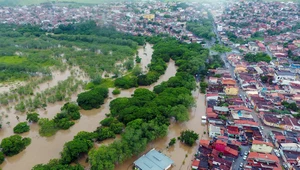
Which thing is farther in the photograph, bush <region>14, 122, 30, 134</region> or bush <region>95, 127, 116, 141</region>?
bush <region>14, 122, 30, 134</region>

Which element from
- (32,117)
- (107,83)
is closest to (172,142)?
(32,117)

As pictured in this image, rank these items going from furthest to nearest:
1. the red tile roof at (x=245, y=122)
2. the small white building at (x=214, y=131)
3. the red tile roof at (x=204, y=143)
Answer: the red tile roof at (x=245, y=122), the small white building at (x=214, y=131), the red tile roof at (x=204, y=143)

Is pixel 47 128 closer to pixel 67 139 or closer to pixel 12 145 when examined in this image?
Answer: pixel 67 139

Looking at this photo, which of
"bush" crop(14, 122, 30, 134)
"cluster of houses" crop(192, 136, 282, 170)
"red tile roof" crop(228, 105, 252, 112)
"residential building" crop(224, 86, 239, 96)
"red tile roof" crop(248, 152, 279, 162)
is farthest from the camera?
"residential building" crop(224, 86, 239, 96)

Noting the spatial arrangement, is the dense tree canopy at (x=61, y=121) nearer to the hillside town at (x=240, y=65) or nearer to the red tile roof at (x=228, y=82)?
the hillside town at (x=240, y=65)

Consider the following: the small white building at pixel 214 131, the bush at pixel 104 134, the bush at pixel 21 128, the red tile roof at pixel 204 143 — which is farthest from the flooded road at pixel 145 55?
the bush at pixel 21 128

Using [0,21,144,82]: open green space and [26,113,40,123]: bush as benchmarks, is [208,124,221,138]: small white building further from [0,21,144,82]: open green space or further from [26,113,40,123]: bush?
[0,21,144,82]: open green space

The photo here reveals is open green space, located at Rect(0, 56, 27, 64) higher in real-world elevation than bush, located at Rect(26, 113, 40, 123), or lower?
lower

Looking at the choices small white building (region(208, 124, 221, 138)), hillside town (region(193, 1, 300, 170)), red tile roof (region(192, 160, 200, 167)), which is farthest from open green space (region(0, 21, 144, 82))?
red tile roof (region(192, 160, 200, 167))
